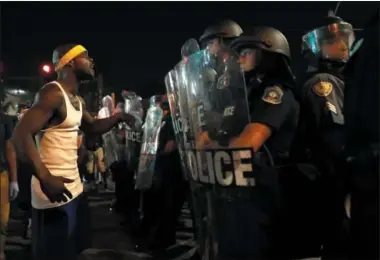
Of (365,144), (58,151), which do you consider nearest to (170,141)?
(58,151)

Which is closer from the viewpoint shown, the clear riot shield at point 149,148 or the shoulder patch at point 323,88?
the shoulder patch at point 323,88

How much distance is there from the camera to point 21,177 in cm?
552

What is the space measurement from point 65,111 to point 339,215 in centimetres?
171

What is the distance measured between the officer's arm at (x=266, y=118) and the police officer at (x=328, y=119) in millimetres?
225

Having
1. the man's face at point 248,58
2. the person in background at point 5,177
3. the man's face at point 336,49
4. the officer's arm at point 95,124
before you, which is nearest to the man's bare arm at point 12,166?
the person in background at point 5,177

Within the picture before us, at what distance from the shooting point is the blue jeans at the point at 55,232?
3.05 meters

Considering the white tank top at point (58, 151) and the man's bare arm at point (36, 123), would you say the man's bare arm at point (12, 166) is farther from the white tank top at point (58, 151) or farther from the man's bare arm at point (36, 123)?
the man's bare arm at point (36, 123)

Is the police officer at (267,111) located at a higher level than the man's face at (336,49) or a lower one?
lower

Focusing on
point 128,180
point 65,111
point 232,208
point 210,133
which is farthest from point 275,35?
point 128,180

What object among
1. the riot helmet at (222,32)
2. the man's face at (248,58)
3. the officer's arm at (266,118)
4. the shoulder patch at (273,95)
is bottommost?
the officer's arm at (266,118)

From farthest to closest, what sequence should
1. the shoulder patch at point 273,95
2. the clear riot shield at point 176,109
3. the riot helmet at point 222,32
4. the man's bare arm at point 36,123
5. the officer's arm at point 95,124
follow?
the riot helmet at point 222,32 → the officer's arm at point 95,124 → the man's bare arm at point 36,123 → the clear riot shield at point 176,109 → the shoulder patch at point 273,95

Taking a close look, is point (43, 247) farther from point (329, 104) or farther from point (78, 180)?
point (329, 104)

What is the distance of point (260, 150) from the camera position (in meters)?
2.56

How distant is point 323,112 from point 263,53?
19.0 inches
